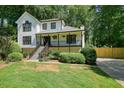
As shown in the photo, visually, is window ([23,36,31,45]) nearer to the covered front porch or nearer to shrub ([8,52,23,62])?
the covered front porch

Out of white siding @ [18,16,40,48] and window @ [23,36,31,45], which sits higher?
white siding @ [18,16,40,48]

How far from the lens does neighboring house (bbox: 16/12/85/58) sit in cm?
3475

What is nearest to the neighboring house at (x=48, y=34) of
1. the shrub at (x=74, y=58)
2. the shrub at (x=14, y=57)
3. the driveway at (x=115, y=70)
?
the shrub at (x=74, y=58)

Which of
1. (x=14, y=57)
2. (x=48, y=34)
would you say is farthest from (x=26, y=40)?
(x=14, y=57)

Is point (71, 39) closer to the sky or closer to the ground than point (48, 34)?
closer to the ground

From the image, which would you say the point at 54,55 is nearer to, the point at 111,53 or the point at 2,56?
the point at 2,56

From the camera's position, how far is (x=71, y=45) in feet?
113

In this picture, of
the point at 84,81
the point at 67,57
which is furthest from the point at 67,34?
the point at 84,81

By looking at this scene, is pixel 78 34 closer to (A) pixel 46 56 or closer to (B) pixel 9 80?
(A) pixel 46 56

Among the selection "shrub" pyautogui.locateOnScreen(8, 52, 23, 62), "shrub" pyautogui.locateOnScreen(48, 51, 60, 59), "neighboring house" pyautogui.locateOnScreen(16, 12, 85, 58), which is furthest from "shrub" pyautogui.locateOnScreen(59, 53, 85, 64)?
"neighboring house" pyautogui.locateOnScreen(16, 12, 85, 58)

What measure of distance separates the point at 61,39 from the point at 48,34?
2230 millimetres

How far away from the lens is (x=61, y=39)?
119 ft

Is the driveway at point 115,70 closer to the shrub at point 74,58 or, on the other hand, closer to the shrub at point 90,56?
the shrub at point 90,56
